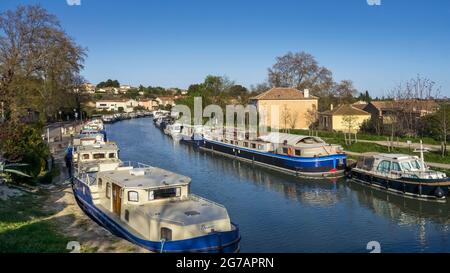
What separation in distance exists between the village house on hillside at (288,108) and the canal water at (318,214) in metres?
23.6

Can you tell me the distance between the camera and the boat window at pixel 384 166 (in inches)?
1018

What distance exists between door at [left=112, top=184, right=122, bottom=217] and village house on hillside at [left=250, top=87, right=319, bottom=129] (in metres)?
41.1

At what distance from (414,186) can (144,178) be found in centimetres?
1474

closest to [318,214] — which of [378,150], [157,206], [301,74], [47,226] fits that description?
[157,206]

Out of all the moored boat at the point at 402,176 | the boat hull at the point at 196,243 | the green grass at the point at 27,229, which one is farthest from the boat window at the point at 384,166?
the green grass at the point at 27,229

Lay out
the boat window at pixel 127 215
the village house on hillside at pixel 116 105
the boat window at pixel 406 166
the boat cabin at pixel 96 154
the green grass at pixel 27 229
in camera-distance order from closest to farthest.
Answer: the green grass at pixel 27 229 < the boat window at pixel 127 215 < the boat window at pixel 406 166 < the boat cabin at pixel 96 154 < the village house on hillside at pixel 116 105

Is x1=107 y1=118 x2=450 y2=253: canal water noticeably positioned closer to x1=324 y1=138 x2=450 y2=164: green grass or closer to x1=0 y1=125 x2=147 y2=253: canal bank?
x1=0 y1=125 x2=147 y2=253: canal bank

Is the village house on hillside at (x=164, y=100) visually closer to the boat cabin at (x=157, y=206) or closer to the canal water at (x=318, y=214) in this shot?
the canal water at (x=318, y=214)

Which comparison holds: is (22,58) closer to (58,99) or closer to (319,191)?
(58,99)

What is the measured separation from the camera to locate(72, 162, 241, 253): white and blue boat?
44.3 feet

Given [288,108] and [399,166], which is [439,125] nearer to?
[399,166]

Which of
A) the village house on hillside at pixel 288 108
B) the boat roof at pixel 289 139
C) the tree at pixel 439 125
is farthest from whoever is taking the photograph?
the village house on hillside at pixel 288 108

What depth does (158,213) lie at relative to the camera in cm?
1445

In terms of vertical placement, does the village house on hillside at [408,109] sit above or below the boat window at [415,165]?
above
